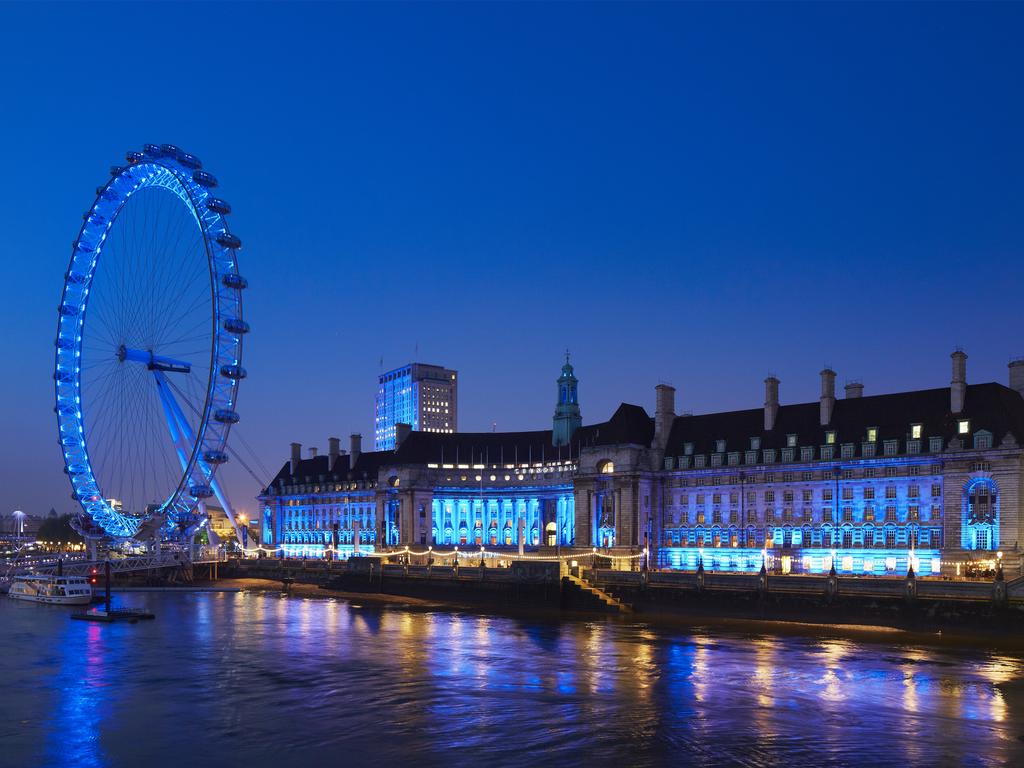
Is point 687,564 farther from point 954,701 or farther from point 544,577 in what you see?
point 954,701

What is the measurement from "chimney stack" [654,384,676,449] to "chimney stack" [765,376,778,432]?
46.7ft

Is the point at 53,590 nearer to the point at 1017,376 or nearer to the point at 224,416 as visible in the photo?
the point at 224,416

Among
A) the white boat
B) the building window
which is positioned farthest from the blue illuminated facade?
the building window

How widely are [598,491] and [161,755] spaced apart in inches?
3730

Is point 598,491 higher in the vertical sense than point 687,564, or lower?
higher

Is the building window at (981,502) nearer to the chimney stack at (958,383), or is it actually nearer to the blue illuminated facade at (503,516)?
the chimney stack at (958,383)

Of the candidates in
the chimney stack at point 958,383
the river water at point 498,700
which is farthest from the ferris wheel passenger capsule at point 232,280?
the chimney stack at point 958,383

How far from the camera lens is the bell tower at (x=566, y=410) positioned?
158m

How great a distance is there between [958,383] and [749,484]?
24.7 meters

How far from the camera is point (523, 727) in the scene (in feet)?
140

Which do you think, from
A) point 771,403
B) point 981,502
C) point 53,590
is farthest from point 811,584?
point 53,590

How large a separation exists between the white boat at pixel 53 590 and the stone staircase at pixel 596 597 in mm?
46785

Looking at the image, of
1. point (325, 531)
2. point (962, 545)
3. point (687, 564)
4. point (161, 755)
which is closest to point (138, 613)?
point (161, 755)


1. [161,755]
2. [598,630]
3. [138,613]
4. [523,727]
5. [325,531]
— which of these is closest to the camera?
[161,755]
